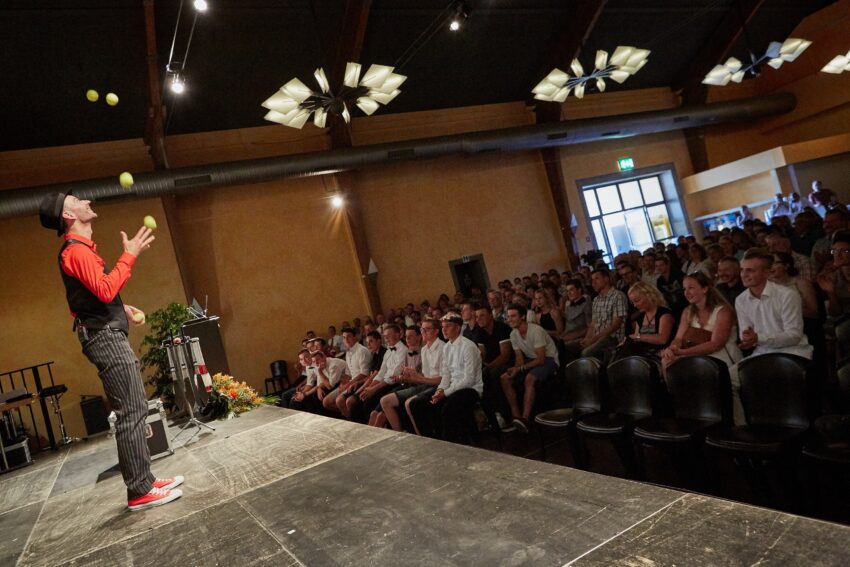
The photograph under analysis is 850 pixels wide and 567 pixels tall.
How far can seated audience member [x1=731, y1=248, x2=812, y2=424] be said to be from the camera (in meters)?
3.02

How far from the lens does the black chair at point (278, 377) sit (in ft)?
32.1

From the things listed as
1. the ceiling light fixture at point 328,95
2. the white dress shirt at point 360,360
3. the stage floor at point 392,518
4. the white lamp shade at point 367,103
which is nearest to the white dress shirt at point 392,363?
the white dress shirt at point 360,360

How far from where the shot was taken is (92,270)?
242cm

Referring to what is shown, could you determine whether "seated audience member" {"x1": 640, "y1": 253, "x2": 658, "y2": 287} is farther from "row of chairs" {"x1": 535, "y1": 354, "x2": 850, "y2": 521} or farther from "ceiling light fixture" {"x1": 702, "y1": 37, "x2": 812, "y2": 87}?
"row of chairs" {"x1": 535, "y1": 354, "x2": 850, "y2": 521}

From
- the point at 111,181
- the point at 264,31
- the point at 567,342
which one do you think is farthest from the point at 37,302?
the point at 567,342

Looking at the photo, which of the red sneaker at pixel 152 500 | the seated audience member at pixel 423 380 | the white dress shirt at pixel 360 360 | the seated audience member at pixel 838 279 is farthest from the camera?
the white dress shirt at pixel 360 360

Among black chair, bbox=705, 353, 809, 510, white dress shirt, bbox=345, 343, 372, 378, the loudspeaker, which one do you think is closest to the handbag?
black chair, bbox=705, 353, 809, 510

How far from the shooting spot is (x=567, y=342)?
18.7 feet

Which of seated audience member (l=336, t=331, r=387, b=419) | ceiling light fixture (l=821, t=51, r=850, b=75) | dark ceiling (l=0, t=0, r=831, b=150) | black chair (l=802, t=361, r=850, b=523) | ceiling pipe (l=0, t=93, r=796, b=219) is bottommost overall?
black chair (l=802, t=361, r=850, b=523)

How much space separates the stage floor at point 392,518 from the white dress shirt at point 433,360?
1.64 metres

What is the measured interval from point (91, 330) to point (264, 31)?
7.53 metres

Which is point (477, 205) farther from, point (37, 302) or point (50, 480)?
point (50, 480)

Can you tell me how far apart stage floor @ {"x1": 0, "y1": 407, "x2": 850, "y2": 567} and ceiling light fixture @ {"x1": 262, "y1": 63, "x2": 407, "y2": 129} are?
346 centimetres

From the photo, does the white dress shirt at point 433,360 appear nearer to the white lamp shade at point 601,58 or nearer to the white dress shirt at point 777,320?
the white dress shirt at point 777,320
